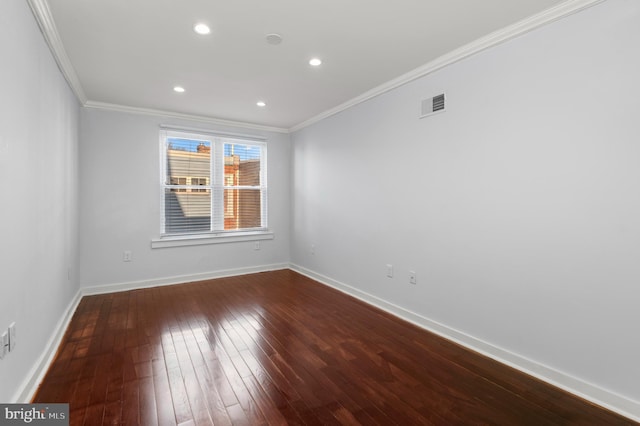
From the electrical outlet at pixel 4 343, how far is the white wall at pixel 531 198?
312 centimetres

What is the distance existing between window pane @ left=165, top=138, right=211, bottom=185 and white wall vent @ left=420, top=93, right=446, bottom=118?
3.45 metres

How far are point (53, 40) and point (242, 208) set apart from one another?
334cm

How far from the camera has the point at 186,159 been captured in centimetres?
486

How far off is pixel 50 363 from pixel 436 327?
10.8 ft

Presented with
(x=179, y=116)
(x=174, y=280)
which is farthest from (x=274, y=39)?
(x=174, y=280)

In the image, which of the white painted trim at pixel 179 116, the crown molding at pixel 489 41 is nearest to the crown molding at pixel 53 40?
the white painted trim at pixel 179 116

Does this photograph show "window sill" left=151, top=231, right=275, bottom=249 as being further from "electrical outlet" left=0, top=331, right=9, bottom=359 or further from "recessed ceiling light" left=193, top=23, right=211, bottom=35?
"recessed ceiling light" left=193, top=23, right=211, bottom=35

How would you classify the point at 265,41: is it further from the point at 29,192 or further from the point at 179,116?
the point at 179,116

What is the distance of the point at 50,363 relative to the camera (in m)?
2.40

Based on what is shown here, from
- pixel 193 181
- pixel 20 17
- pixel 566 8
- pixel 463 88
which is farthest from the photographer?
pixel 193 181

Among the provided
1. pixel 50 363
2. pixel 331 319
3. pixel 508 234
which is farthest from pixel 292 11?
pixel 50 363

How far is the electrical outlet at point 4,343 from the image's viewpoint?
1.60 m

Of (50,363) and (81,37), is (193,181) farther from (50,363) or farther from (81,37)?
(50,363)

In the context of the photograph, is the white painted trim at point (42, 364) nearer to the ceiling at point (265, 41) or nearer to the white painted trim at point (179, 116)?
the ceiling at point (265, 41)
